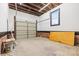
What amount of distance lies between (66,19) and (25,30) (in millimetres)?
938

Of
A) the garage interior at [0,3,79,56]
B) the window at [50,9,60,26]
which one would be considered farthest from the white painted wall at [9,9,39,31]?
the window at [50,9,60,26]

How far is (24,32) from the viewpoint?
1.86 metres

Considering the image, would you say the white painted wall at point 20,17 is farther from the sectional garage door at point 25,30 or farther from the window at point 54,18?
the window at point 54,18

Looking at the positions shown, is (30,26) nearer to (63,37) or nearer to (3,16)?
(3,16)

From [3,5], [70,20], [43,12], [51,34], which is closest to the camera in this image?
[3,5]

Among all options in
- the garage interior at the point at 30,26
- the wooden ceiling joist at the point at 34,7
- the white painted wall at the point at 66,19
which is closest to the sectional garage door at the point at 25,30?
the garage interior at the point at 30,26

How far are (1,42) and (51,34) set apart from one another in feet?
2.99

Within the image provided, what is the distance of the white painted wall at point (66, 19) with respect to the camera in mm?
1827

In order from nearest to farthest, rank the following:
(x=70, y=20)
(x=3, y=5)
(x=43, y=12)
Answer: (x=3, y=5) → (x=43, y=12) → (x=70, y=20)

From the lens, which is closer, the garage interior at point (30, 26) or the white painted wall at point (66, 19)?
the garage interior at point (30, 26)

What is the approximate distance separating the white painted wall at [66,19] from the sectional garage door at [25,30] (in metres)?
0.12

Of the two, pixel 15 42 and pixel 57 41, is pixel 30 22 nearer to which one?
pixel 15 42

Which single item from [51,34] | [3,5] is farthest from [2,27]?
[51,34]

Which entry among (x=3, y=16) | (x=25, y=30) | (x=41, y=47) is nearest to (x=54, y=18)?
(x=25, y=30)
